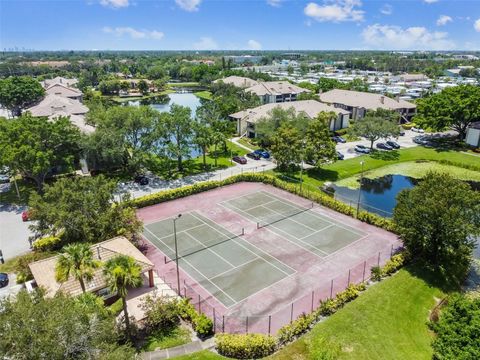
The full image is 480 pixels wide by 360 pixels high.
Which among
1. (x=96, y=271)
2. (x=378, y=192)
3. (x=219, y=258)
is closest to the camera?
(x=96, y=271)

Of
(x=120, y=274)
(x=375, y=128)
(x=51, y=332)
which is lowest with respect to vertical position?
(x=120, y=274)

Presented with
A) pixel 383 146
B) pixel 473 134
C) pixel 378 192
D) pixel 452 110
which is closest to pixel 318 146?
pixel 378 192

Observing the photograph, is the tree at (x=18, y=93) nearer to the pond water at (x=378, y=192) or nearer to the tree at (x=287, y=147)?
the tree at (x=287, y=147)

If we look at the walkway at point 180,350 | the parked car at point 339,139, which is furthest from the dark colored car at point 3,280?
the parked car at point 339,139

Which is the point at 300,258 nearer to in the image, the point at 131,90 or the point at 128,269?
the point at 128,269

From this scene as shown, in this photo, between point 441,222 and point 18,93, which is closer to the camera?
point 441,222

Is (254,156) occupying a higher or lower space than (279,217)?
higher

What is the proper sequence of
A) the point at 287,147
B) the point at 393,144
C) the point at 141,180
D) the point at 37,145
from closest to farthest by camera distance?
the point at 37,145 < the point at 141,180 < the point at 287,147 < the point at 393,144

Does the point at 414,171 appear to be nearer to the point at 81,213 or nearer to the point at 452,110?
the point at 452,110
